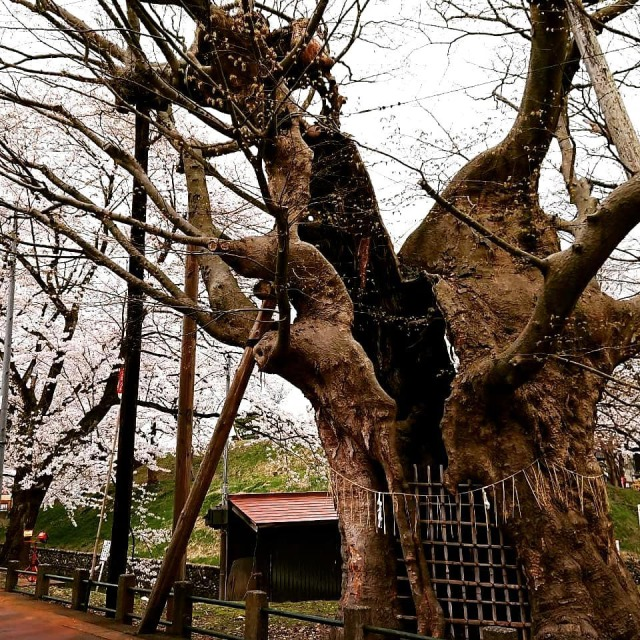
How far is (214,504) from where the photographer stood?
2370 centimetres

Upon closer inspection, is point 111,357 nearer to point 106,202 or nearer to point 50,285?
point 50,285

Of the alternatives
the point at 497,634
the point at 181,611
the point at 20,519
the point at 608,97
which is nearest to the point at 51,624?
the point at 181,611

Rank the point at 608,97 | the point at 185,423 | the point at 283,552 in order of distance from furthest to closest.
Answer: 1. the point at 283,552
2. the point at 185,423
3. the point at 608,97

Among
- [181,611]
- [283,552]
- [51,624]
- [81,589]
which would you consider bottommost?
[51,624]

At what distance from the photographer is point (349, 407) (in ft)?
22.3

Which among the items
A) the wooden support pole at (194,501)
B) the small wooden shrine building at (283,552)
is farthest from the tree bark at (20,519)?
the wooden support pole at (194,501)

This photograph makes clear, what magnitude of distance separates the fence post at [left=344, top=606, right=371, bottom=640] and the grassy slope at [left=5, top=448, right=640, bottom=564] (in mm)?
13305

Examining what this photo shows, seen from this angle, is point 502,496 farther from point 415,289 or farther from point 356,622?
point 415,289

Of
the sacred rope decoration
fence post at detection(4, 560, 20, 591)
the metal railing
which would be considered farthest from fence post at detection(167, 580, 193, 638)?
fence post at detection(4, 560, 20, 591)

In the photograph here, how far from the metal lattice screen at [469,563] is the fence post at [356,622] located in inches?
58.9

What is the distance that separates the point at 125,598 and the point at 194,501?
2.08m

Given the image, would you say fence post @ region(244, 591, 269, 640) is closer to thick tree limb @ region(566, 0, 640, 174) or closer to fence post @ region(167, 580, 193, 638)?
fence post @ region(167, 580, 193, 638)

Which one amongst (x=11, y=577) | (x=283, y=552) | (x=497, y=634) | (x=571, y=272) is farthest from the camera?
(x=283, y=552)

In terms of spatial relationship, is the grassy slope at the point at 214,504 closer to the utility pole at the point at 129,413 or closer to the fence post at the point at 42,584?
the fence post at the point at 42,584
